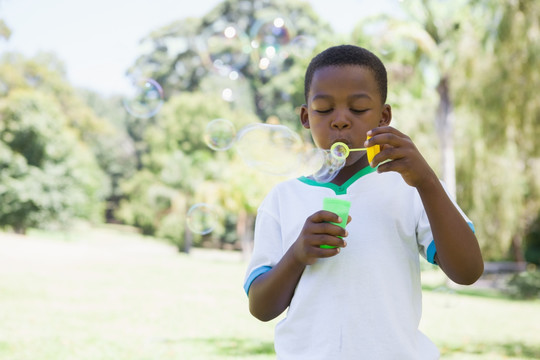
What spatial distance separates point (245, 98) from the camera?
37.5 m

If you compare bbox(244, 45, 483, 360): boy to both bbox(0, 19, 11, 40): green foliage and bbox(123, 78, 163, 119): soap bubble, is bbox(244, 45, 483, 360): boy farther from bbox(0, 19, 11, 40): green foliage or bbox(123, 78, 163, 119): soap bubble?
bbox(0, 19, 11, 40): green foliage

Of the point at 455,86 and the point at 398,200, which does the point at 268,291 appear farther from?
the point at 455,86

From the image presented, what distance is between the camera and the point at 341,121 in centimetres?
148

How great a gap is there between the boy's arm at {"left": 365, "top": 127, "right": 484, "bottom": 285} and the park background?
1.67 meters

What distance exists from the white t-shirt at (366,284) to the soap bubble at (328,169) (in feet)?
0.20

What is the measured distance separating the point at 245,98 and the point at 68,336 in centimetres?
3204

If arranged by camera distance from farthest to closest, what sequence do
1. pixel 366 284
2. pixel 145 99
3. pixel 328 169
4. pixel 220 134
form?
pixel 145 99, pixel 220 134, pixel 328 169, pixel 366 284

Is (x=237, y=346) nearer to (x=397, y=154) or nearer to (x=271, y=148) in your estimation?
(x=271, y=148)

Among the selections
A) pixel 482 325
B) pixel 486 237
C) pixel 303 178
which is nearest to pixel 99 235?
pixel 486 237

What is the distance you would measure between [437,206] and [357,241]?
0.75 ft

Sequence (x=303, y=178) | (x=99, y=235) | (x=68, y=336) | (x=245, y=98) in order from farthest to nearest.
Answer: (x=245, y=98), (x=99, y=235), (x=68, y=336), (x=303, y=178)

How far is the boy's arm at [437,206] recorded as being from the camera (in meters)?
1.29

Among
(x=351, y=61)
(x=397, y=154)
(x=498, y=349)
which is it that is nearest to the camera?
(x=397, y=154)

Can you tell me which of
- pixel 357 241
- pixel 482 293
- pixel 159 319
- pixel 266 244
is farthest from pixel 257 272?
pixel 482 293
